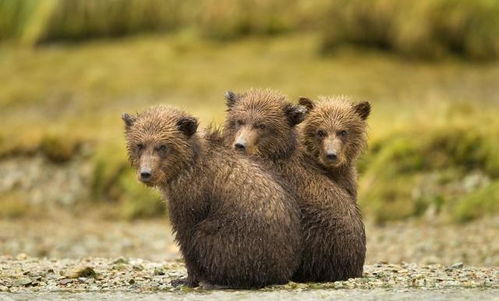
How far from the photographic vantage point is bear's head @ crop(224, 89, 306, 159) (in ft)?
39.5

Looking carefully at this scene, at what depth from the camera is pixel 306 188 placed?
12.1 metres

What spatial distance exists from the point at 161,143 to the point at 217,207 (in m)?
0.78

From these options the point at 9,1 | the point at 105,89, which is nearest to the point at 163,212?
the point at 105,89

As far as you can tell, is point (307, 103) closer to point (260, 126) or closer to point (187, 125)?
point (260, 126)

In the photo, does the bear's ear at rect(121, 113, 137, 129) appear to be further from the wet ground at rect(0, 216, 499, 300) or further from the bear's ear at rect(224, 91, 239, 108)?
the wet ground at rect(0, 216, 499, 300)

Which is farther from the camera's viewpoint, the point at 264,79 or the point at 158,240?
the point at 264,79

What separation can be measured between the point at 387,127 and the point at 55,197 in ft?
20.1

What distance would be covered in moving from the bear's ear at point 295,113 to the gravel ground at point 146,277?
1597 mm

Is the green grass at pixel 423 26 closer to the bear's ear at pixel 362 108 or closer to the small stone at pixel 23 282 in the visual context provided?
the bear's ear at pixel 362 108

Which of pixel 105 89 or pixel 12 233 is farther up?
pixel 105 89

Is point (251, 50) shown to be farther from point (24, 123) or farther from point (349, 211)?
point (349, 211)

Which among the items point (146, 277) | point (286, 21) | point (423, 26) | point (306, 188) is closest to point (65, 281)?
point (146, 277)

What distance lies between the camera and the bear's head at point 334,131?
1231 centimetres

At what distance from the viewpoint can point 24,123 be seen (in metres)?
25.6
